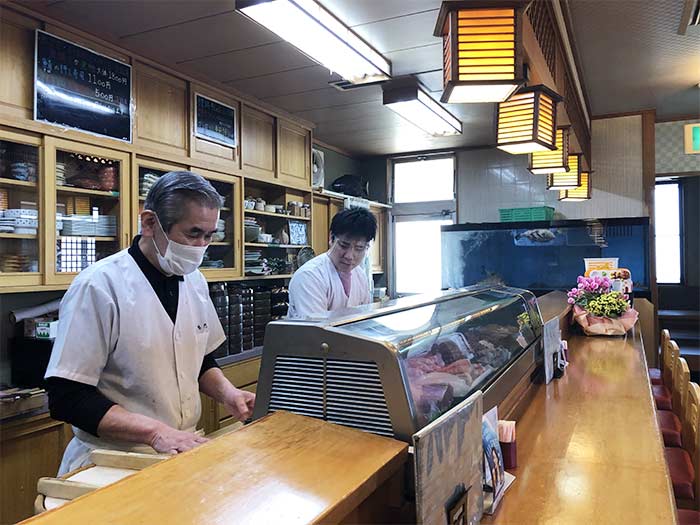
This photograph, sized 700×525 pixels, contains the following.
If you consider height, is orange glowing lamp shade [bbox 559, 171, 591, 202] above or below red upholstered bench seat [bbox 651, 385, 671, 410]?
above

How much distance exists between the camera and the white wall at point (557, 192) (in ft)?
19.1

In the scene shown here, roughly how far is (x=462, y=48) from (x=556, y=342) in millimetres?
1330

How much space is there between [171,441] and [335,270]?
5.41 feet

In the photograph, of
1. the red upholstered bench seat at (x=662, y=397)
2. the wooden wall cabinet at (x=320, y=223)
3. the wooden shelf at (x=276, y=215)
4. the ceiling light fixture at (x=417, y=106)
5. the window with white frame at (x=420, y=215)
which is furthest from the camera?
the window with white frame at (x=420, y=215)

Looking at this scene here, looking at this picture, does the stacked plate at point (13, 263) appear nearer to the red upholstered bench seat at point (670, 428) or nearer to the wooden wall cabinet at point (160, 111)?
the wooden wall cabinet at point (160, 111)

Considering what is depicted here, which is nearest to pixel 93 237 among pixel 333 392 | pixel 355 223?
pixel 355 223

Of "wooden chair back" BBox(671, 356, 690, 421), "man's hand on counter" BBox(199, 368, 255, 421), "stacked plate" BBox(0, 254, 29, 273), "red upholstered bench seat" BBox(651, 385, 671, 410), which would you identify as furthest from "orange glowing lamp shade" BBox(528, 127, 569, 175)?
"stacked plate" BBox(0, 254, 29, 273)

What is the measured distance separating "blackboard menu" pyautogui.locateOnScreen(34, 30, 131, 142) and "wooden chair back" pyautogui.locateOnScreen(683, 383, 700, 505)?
10.9ft

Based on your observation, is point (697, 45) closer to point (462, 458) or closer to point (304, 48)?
point (304, 48)

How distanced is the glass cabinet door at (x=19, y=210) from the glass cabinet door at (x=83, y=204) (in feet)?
0.21

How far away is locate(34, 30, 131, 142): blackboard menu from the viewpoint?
275 centimetres

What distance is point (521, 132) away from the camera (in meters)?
2.65

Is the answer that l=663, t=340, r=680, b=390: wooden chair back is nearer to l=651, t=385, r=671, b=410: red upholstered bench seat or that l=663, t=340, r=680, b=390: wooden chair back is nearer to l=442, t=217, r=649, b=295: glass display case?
l=651, t=385, r=671, b=410: red upholstered bench seat

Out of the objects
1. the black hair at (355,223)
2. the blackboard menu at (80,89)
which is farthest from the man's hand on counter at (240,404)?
the blackboard menu at (80,89)
